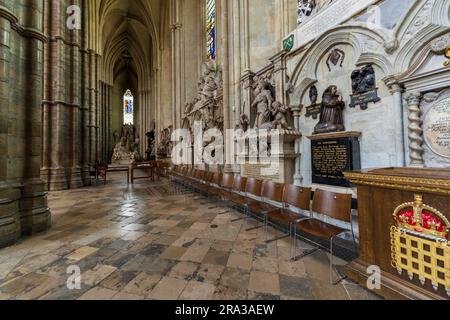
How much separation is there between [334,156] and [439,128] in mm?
1538

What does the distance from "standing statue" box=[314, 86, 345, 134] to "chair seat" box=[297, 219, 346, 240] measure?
203 centimetres

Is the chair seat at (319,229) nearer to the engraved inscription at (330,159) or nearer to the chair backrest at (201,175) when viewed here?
the engraved inscription at (330,159)

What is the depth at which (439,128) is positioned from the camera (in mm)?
2658

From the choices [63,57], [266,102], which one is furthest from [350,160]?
[63,57]

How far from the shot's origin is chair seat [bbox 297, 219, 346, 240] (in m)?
2.35

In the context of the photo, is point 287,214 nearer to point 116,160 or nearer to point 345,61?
point 345,61

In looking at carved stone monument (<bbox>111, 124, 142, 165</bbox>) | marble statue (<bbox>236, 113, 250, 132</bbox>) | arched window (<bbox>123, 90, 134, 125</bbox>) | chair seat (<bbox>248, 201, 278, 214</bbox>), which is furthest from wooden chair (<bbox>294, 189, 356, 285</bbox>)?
arched window (<bbox>123, 90, 134, 125</bbox>)

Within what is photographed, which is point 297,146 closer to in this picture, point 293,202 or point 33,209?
point 293,202

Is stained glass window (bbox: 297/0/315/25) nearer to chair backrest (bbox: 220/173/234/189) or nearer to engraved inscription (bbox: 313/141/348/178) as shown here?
engraved inscription (bbox: 313/141/348/178)

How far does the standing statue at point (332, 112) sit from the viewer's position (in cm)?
394

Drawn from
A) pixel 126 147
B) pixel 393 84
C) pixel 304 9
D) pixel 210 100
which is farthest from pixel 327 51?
pixel 126 147

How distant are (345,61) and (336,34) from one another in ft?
1.79

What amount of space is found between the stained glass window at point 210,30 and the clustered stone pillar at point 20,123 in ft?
29.7

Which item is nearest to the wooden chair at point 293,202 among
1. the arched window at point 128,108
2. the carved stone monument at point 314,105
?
the carved stone monument at point 314,105
